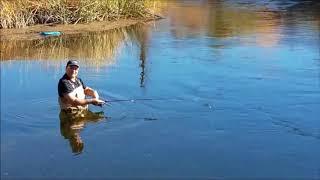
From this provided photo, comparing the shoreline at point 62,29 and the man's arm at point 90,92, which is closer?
the man's arm at point 90,92

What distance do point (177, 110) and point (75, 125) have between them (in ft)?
6.19

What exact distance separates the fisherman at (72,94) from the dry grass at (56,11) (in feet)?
39.1

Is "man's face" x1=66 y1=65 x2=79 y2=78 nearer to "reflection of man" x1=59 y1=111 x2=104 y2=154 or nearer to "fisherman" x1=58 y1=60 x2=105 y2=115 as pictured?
"fisherman" x1=58 y1=60 x2=105 y2=115

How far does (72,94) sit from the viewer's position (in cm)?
968

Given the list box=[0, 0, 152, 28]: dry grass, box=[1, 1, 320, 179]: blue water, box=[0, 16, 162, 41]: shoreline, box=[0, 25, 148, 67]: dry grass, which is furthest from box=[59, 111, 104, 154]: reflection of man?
box=[0, 0, 152, 28]: dry grass

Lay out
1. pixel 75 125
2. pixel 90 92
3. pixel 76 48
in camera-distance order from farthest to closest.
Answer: pixel 76 48 < pixel 90 92 < pixel 75 125

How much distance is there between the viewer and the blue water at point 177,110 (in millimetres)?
7754

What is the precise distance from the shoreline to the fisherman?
34.1 ft

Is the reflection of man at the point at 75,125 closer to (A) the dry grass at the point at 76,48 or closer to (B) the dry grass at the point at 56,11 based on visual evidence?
(A) the dry grass at the point at 76,48

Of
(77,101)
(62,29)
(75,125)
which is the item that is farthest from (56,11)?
(75,125)

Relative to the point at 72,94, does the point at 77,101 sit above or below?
below

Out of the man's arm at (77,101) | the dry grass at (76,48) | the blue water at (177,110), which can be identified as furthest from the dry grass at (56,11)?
the man's arm at (77,101)

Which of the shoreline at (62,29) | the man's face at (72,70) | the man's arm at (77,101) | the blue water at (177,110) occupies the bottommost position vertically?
the shoreline at (62,29)

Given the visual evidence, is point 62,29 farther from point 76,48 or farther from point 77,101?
point 77,101
